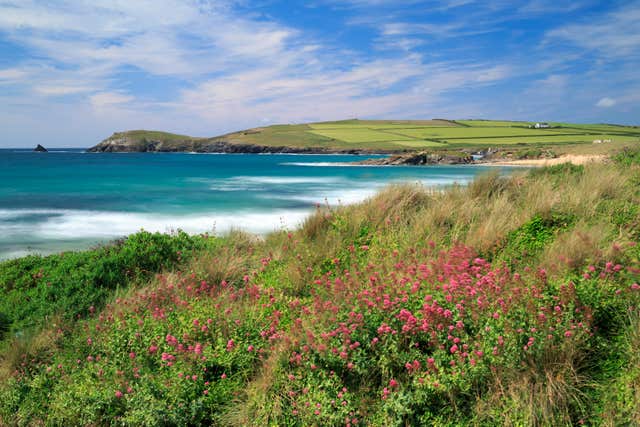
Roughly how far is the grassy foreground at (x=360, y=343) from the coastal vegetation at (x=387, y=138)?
3413 inches

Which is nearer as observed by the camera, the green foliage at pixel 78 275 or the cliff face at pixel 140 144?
the green foliage at pixel 78 275

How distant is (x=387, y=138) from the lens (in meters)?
137

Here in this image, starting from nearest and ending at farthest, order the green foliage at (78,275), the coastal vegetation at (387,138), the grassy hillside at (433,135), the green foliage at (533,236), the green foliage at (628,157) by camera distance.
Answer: the green foliage at (533,236) < the green foliage at (78,275) < the green foliage at (628,157) < the grassy hillside at (433,135) < the coastal vegetation at (387,138)

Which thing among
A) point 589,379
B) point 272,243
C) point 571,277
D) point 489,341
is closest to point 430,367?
point 489,341

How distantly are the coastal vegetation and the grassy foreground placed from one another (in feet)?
284

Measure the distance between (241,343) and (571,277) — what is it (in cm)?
368

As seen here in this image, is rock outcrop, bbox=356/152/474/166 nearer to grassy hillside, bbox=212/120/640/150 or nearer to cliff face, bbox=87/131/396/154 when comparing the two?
grassy hillside, bbox=212/120/640/150

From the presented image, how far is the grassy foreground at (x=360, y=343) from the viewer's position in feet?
13.0

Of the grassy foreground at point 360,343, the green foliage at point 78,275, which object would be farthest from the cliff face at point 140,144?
the grassy foreground at point 360,343

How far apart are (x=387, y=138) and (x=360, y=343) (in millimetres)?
136620

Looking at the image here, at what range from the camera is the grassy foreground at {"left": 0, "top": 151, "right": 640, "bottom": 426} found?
3.96 meters

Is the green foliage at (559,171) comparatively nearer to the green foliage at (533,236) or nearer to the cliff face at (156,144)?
the green foliage at (533,236)

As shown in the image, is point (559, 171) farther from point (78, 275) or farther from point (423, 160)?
point (423, 160)

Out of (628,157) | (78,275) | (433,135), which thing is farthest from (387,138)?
(78,275)
